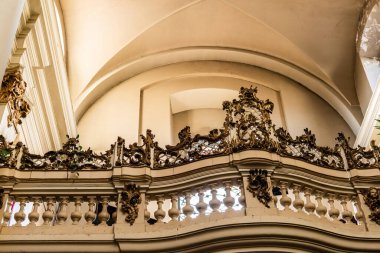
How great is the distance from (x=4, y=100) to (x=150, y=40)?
6838 mm

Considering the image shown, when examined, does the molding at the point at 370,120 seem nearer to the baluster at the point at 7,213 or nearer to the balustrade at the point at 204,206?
the balustrade at the point at 204,206

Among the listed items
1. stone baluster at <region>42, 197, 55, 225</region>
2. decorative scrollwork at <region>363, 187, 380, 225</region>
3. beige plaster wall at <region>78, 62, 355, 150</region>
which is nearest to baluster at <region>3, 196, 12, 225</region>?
stone baluster at <region>42, 197, 55, 225</region>

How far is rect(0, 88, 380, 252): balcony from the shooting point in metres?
6.96

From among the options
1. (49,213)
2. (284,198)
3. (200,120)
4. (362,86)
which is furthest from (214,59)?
(49,213)

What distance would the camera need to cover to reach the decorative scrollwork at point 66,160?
7.90 meters

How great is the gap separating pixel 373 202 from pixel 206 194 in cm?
A: 241

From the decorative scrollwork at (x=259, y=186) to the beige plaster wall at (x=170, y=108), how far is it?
19.8ft

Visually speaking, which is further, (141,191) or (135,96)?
(135,96)

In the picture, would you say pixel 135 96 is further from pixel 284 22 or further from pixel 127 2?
→ pixel 284 22

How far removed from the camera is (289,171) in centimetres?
752

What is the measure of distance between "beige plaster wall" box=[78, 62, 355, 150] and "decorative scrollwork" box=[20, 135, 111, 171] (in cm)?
501

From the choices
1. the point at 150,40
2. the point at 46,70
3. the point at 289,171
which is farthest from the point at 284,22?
the point at 289,171

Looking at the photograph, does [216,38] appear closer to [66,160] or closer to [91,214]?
[66,160]

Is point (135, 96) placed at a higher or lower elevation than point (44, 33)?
higher
